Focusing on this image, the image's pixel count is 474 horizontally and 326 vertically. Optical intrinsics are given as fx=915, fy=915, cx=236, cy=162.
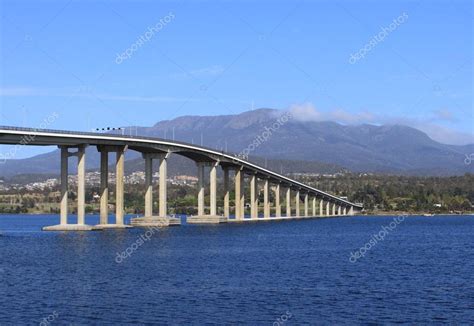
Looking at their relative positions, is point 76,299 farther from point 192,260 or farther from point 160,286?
point 192,260

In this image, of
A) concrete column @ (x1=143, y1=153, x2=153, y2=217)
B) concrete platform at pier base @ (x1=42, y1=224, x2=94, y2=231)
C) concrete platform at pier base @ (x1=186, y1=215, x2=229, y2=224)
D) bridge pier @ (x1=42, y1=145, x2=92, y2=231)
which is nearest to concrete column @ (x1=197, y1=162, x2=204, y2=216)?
concrete platform at pier base @ (x1=186, y1=215, x2=229, y2=224)

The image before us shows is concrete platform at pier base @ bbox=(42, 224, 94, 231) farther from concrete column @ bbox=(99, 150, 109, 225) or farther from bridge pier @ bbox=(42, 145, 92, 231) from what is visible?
concrete column @ bbox=(99, 150, 109, 225)

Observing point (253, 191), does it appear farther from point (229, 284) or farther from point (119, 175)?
point (229, 284)

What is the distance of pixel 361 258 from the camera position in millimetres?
73562

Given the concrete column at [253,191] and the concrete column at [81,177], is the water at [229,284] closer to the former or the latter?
the concrete column at [81,177]

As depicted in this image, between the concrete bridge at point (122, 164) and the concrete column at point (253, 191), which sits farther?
the concrete column at point (253, 191)

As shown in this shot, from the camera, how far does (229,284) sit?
2093 inches

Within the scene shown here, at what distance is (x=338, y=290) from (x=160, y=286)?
1000cm

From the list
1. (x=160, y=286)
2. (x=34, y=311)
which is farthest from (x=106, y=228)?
(x=34, y=311)

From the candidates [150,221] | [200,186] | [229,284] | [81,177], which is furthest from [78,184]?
[229,284]

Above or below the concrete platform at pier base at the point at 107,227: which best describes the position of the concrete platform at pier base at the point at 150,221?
above

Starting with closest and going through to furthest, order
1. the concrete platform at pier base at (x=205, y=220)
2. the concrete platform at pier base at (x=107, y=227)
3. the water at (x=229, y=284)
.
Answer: the water at (x=229, y=284) < the concrete platform at pier base at (x=107, y=227) < the concrete platform at pier base at (x=205, y=220)

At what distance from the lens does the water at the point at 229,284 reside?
41.6m

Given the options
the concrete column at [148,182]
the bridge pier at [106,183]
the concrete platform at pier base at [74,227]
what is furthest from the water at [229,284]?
the concrete column at [148,182]
